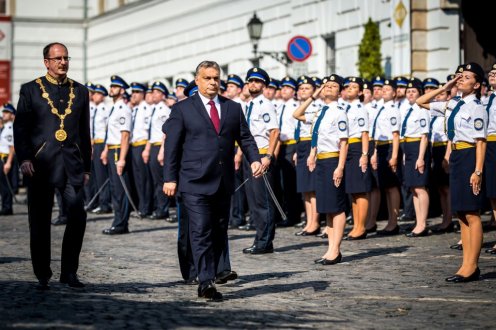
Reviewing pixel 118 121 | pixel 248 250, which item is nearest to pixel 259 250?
pixel 248 250

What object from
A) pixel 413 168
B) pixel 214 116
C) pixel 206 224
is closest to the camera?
pixel 206 224

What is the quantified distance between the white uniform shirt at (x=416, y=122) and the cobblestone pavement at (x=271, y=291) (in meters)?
1.81

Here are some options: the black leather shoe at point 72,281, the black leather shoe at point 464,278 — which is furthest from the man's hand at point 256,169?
the black leather shoe at point 464,278

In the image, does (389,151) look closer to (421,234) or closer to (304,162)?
(304,162)

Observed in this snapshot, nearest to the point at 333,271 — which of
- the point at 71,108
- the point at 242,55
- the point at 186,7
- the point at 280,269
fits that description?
the point at 280,269

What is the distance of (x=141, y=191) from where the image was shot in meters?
22.5

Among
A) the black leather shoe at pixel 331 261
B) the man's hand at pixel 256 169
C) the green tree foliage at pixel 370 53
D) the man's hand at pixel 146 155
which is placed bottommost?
the black leather shoe at pixel 331 261

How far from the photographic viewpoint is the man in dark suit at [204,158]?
10.9m

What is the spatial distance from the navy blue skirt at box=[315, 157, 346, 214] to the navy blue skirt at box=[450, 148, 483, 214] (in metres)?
1.80

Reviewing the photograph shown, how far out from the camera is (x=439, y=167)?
18.0 metres

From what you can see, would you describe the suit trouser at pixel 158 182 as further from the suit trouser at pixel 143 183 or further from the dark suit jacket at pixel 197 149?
the dark suit jacket at pixel 197 149

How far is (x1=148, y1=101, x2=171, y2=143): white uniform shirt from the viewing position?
21.9 metres

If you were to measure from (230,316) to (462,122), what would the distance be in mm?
3653

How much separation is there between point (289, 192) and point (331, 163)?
5828 millimetres
